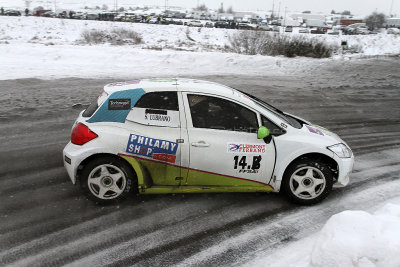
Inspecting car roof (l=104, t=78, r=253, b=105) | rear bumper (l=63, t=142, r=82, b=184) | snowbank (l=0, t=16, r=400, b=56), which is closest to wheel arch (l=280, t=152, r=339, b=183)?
car roof (l=104, t=78, r=253, b=105)

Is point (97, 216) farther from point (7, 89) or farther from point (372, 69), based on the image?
point (372, 69)

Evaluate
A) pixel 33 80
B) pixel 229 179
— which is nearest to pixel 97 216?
pixel 229 179

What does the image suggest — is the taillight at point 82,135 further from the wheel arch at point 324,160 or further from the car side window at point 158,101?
the wheel arch at point 324,160

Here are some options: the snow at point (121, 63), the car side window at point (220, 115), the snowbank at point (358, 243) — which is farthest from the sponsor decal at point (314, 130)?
the snow at point (121, 63)

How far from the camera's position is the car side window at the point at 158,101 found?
4.82 meters

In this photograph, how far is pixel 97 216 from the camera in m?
4.68

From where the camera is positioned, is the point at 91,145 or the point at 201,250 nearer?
the point at 201,250

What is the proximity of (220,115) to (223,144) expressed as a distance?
1.31 feet

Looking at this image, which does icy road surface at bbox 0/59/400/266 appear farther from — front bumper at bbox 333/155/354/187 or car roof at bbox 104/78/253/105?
car roof at bbox 104/78/253/105

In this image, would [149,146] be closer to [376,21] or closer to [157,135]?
[157,135]

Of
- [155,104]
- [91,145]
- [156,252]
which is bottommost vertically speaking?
[156,252]

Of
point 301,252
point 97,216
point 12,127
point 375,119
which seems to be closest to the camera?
point 301,252

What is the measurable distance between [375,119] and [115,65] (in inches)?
443

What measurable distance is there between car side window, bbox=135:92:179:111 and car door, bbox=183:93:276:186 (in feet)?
0.55
